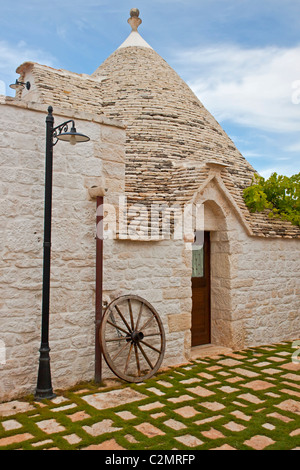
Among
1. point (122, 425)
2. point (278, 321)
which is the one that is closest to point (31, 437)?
point (122, 425)

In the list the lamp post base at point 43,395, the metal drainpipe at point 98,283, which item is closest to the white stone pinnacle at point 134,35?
the metal drainpipe at point 98,283

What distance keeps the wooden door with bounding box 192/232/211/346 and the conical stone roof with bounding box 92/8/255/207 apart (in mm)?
1250

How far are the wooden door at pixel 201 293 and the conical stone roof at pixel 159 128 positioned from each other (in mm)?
1250

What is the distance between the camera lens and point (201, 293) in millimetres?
7578

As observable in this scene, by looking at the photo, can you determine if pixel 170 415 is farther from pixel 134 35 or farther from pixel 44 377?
pixel 134 35

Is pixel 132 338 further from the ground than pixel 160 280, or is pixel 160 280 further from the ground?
pixel 160 280

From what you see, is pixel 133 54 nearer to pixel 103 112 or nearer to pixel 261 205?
pixel 103 112

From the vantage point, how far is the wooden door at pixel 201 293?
295 inches

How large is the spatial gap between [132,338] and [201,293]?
2.53 metres

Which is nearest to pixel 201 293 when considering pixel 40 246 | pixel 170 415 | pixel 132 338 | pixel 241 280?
pixel 241 280

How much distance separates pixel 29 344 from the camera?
15.7 ft

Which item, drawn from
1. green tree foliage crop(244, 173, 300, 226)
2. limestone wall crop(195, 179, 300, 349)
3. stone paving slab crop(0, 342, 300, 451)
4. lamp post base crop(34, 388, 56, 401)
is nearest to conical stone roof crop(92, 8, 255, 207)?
green tree foliage crop(244, 173, 300, 226)

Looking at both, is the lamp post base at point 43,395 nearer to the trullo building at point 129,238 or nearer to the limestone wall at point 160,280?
the trullo building at point 129,238
